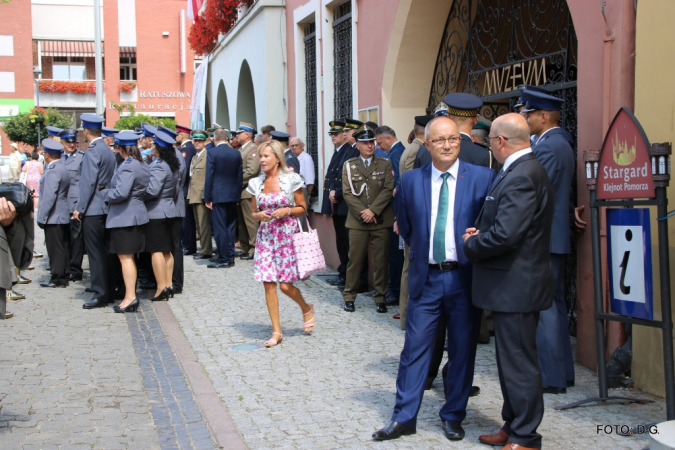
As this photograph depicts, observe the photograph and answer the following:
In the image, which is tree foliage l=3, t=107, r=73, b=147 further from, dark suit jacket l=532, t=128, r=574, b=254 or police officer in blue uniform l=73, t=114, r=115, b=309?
dark suit jacket l=532, t=128, r=574, b=254

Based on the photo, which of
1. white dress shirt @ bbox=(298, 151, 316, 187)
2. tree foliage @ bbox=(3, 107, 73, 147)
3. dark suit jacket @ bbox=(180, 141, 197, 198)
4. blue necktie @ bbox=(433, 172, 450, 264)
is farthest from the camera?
tree foliage @ bbox=(3, 107, 73, 147)

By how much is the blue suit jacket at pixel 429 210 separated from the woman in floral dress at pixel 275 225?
2.59m

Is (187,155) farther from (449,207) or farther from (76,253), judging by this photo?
(449,207)

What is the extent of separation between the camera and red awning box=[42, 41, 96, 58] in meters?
54.7

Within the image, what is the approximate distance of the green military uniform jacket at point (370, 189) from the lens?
8758 millimetres

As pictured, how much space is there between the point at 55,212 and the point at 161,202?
2.18 metres

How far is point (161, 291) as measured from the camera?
9.91m

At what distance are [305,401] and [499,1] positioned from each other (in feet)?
17.5

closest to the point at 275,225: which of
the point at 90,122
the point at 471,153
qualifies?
the point at 471,153

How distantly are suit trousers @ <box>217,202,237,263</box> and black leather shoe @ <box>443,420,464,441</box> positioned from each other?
328 inches

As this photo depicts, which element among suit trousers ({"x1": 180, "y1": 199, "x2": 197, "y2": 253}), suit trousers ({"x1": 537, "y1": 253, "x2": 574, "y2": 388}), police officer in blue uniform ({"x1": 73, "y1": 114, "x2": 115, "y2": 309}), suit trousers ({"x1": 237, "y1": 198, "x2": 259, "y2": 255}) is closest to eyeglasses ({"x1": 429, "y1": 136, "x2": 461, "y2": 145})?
suit trousers ({"x1": 537, "y1": 253, "x2": 574, "y2": 388})

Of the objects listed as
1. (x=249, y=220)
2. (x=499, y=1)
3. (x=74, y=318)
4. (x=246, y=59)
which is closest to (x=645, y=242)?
(x=499, y=1)

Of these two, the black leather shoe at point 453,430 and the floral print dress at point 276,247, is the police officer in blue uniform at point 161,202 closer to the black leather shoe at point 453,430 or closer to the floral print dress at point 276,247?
the floral print dress at point 276,247

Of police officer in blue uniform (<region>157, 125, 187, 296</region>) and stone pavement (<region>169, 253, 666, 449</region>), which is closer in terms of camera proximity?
stone pavement (<region>169, 253, 666, 449</region>)
